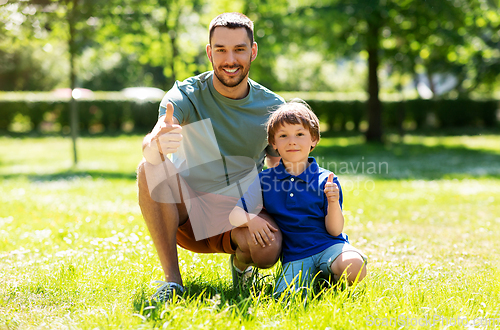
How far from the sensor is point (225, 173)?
3320 millimetres

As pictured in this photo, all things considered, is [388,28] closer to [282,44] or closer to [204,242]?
[282,44]

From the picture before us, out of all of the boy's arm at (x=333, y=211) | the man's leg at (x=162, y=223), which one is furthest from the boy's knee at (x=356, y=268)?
the man's leg at (x=162, y=223)

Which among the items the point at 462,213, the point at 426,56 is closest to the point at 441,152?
the point at 426,56

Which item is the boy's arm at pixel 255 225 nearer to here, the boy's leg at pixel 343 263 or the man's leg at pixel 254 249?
the man's leg at pixel 254 249

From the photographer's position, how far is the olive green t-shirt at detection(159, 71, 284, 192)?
327 centimetres

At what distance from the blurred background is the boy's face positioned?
8.51m

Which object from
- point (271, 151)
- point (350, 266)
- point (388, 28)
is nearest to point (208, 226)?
point (271, 151)

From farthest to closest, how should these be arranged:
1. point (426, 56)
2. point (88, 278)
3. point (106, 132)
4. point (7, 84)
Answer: point (7, 84), point (106, 132), point (426, 56), point (88, 278)

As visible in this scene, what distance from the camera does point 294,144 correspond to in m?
2.89

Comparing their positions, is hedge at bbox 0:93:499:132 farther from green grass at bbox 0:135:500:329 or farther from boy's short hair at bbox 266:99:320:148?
boy's short hair at bbox 266:99:320:148

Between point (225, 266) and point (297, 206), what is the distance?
97 cm

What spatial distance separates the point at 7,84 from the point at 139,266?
108 feet

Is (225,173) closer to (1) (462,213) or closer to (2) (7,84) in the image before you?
(1) (462,213)

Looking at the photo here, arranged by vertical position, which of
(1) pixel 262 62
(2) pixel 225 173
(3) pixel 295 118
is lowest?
(2) pixel 225 173
